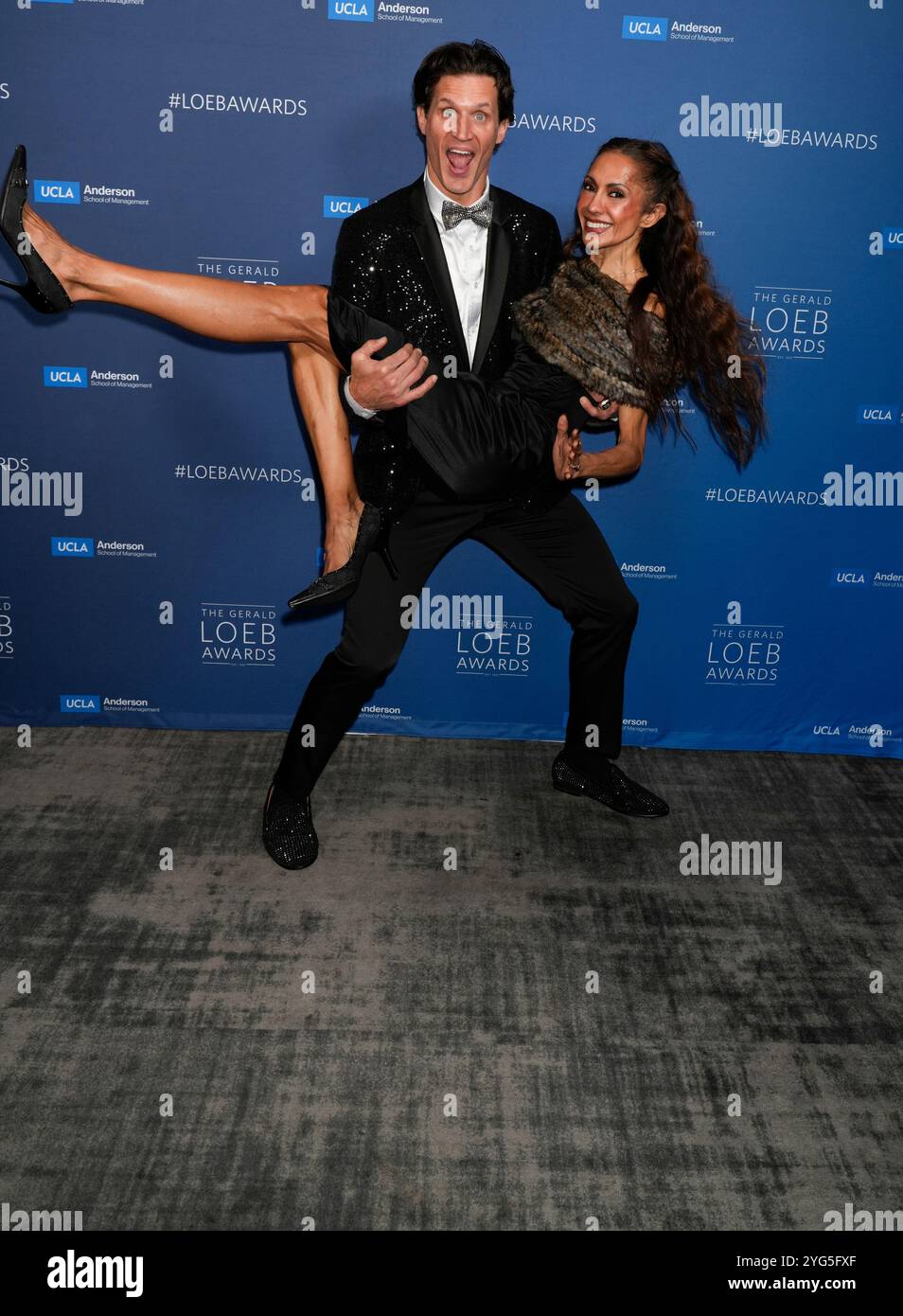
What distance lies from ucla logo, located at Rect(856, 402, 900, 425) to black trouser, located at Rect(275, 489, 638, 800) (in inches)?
40.6

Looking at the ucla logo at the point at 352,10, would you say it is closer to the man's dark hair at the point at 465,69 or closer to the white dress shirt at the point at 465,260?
the man's dark hair at the point at 465,69

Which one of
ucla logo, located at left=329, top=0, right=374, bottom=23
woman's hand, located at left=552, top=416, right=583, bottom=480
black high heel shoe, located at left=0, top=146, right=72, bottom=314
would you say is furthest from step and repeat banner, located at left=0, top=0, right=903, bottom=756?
woman's hand, located at left=552, top=416, right=583, bottom=480

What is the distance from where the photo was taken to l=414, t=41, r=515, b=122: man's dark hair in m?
3.38

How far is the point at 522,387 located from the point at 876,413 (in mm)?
1381

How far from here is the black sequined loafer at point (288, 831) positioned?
11.6 ft

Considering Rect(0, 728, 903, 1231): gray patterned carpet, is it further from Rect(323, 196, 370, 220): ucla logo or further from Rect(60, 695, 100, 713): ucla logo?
Rect(323, 196, 370, 220): ucla logo

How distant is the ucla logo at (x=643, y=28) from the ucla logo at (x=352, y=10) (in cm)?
77

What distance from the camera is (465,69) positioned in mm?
3365

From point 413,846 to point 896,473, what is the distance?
2109mm

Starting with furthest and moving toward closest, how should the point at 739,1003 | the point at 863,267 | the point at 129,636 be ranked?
1. the point at 129,636
2. the point at 863,267
3. the point at 739,1003

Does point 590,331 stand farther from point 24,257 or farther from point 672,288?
point 24,257
